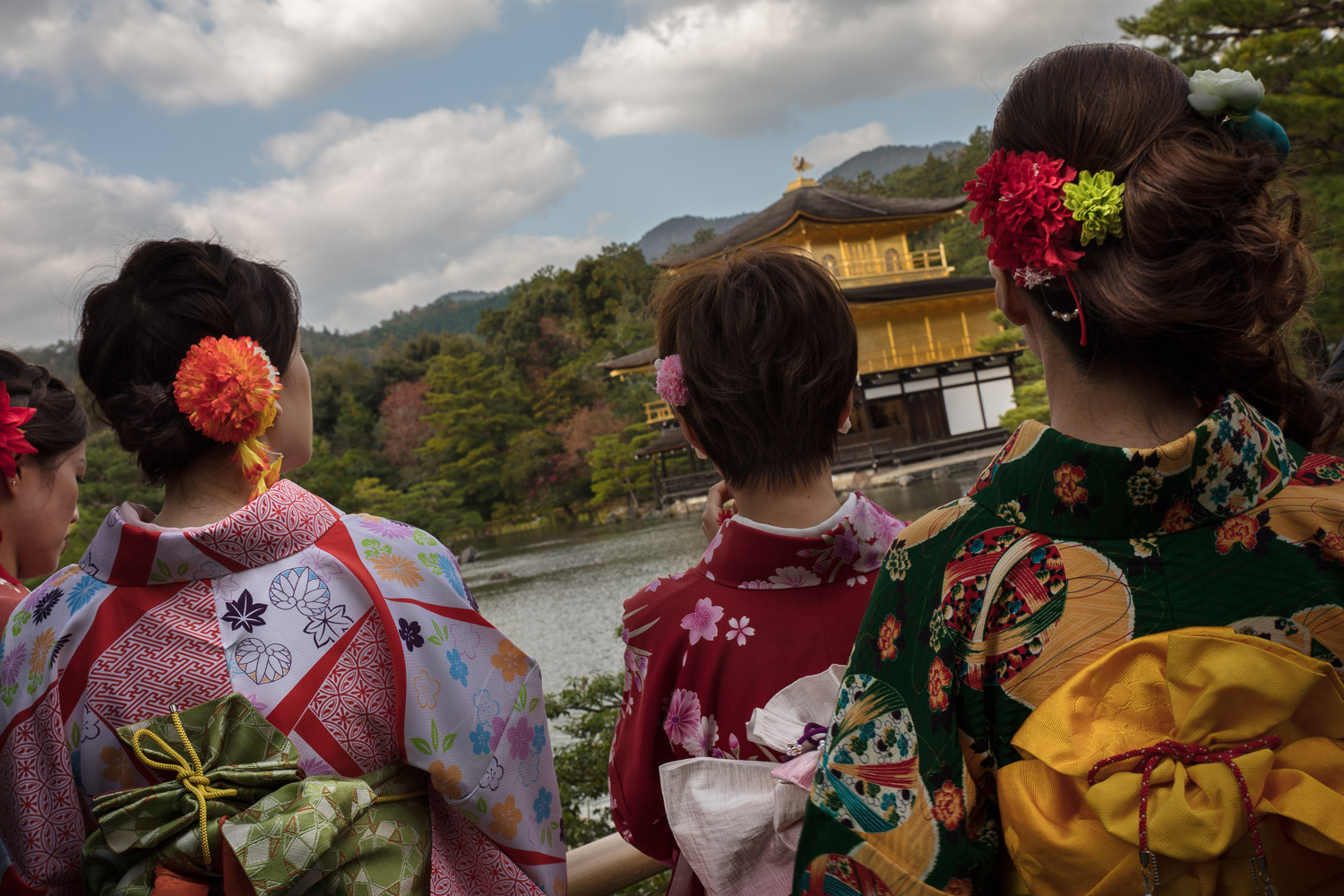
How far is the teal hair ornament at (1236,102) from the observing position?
85 centimetres

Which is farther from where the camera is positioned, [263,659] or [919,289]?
[919,289]

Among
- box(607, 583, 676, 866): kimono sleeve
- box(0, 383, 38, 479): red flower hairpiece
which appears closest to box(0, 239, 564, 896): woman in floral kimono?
box(607, 583, 676, 866): kimono sleeve

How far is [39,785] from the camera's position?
1.19 metres

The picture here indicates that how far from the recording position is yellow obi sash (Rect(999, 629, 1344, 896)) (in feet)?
2.37

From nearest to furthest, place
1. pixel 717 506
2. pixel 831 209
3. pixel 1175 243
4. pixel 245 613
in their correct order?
pixel 1175 243 < pixel 245 613 < pixel 717 506 < pixel 831 209

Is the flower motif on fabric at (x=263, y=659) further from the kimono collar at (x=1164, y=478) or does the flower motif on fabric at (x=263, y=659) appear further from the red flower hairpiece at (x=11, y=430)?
the kimono collar at (x=1164, y=478)

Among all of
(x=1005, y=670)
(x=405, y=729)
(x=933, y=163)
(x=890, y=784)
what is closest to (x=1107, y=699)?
(x=1005, y=670)

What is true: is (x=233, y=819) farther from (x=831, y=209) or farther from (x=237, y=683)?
(x=831, y=209)

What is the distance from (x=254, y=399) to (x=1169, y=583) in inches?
43.2

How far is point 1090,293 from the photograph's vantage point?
2.82 feet

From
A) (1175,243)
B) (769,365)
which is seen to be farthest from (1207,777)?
(769,365)

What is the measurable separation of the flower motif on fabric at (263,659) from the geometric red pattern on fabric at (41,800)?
252 mm

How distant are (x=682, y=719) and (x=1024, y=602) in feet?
1.84

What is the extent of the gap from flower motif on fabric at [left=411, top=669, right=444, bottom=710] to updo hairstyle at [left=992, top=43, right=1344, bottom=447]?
34.2 inches
